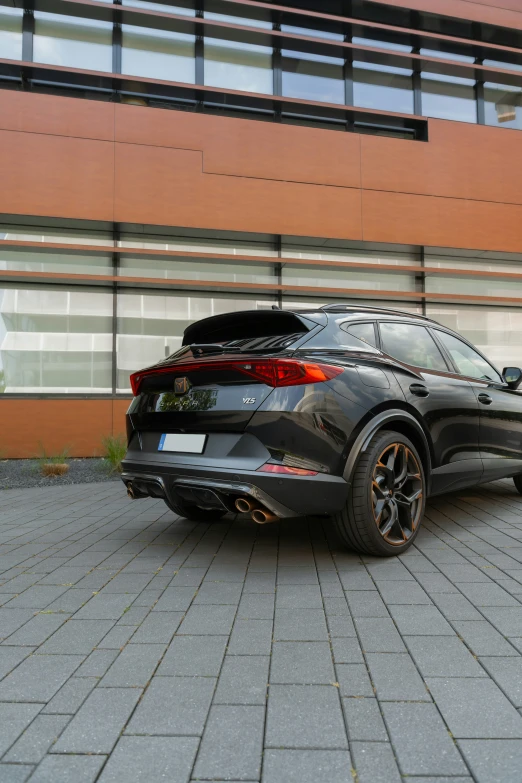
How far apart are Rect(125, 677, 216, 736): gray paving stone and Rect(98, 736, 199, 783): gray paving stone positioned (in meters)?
0.05

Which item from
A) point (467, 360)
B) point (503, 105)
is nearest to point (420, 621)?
point (467, 360)

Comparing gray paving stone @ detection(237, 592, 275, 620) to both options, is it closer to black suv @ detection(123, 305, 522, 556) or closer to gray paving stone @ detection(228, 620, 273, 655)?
gray paving stone @ detection(228, 620, 273, 655)

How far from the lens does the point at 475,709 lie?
195cm

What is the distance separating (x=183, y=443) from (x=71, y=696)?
185cm

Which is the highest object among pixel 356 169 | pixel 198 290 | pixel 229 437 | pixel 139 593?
pixel 356 169

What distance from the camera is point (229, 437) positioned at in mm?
3525

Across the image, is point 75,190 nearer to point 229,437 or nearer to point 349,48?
point 349,48

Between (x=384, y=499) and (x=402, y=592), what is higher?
(x=384, y=499)

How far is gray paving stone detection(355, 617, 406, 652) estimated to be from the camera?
2.46 meters

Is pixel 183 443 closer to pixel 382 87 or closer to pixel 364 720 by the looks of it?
pixel 364 720

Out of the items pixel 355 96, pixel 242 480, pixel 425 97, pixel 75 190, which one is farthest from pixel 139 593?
pixel 425 97

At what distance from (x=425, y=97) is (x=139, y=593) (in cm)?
1278

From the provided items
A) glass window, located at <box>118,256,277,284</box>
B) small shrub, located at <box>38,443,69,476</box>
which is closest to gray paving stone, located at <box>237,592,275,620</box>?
small shrub, located at <box>38,443,69,476</box>

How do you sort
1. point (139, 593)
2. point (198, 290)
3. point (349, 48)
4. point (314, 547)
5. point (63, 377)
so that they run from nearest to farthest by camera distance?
point (139, 593), point (314, 547), point (63, 377), point (198, 290), point (349, 48)
